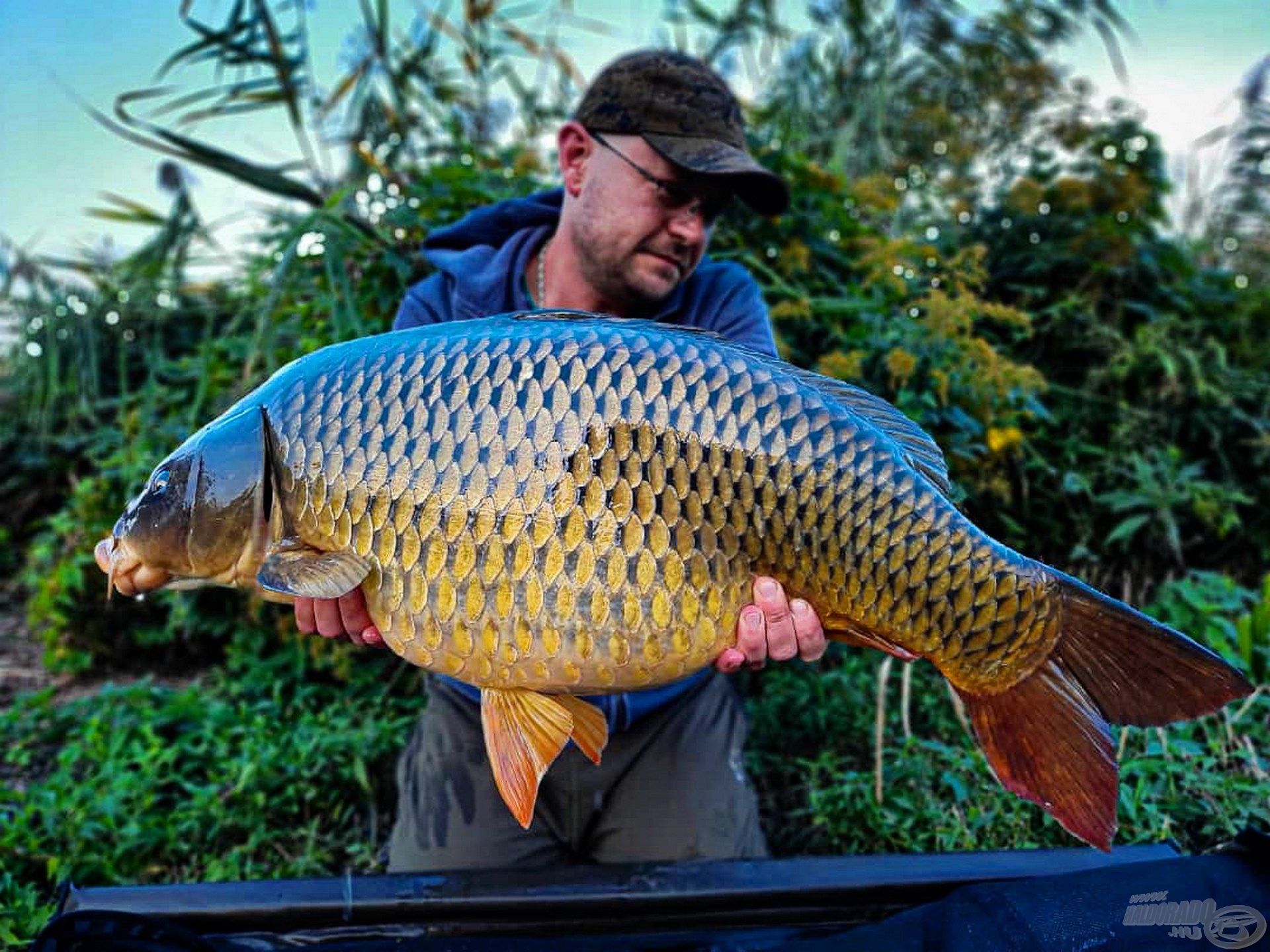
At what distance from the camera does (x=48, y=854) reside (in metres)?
1.70

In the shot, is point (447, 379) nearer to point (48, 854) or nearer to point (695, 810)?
point (695, 810)

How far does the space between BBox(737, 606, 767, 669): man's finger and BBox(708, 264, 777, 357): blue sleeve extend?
662 millimetres

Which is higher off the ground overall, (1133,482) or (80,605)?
(1133,482)

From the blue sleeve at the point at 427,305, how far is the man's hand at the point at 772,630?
905 mm

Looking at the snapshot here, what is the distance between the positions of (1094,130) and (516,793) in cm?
264

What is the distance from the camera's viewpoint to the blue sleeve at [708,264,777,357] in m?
1.65

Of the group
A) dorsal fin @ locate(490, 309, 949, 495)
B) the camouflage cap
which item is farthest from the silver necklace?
dorsal fin @ locate(490, 309, 949, 495)

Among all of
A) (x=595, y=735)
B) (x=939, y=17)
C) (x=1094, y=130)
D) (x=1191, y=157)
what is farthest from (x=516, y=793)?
(x=1191, y=157)

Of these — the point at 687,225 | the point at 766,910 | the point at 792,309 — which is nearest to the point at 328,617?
the point at 766,910

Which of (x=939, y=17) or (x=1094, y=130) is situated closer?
(x=1094, y=130)

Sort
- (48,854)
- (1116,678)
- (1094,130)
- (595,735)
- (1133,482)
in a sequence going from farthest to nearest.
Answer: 1. (1094,130)
2. (1133,482)
3. (48,854)
4. (595,735)
5. (1116,678)

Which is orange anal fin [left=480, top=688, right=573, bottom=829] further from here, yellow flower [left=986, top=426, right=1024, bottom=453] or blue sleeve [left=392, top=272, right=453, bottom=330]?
yellow flower [left=986, top=426, right=1024, bottom=453]

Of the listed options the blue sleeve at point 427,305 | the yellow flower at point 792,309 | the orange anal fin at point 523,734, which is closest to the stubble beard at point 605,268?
the blue sleeve at point 427,305

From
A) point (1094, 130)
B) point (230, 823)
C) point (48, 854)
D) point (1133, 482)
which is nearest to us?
point (48, 854)
